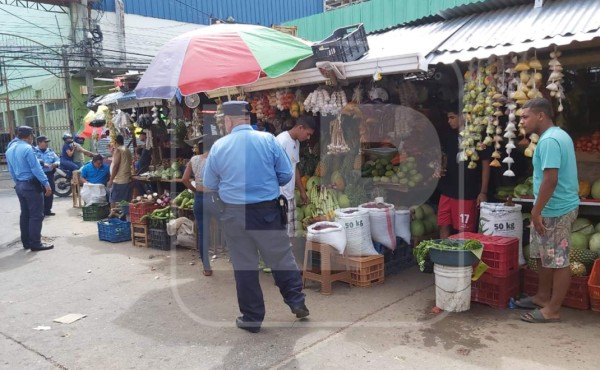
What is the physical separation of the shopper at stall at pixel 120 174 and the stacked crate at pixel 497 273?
6.82m

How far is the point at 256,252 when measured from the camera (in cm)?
421

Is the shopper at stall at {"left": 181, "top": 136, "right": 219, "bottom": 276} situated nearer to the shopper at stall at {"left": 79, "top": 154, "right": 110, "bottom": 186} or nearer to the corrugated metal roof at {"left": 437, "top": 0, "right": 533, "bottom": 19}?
the corrugated metal roof at {"left": 437, "top": 0, "right": 533, "bottom": 19}

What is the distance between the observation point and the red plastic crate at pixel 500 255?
4273 millimetres

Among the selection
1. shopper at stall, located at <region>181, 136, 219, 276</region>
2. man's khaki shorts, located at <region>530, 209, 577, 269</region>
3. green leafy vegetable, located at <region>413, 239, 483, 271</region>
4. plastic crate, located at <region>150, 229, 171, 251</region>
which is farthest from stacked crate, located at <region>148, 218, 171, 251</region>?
man's khaki shorts, located at <region>530, 209, 577, 269</region>

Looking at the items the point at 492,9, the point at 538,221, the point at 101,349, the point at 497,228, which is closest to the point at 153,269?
the point at 101,349

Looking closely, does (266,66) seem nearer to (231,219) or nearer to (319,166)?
(319,166)

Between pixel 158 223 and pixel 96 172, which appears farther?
pixel 96 172

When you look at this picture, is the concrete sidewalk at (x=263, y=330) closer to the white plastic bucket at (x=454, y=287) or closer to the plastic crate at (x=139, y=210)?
the white plastic bucket at (x=454, y=287)

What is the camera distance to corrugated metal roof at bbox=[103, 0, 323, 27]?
2041cm

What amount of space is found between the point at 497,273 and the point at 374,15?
1106 centimetres

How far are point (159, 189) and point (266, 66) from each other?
168 inches

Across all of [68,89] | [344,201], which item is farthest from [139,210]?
[68,89]

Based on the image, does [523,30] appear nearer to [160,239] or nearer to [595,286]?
[595,286]

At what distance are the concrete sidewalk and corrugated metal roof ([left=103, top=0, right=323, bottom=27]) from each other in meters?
17.1
